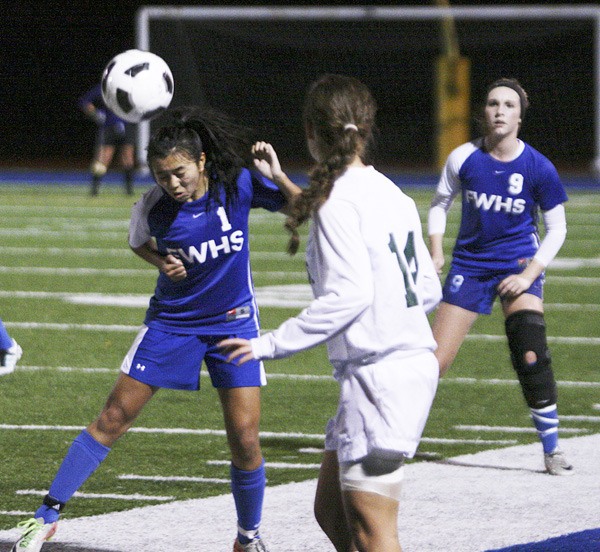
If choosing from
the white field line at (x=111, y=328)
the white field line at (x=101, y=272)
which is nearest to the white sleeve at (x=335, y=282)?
the white field line at (x=111, y=328)

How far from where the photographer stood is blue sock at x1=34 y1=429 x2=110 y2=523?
519 centimetres

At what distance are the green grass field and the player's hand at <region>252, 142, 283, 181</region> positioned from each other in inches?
67.6

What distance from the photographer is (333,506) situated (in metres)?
4.32

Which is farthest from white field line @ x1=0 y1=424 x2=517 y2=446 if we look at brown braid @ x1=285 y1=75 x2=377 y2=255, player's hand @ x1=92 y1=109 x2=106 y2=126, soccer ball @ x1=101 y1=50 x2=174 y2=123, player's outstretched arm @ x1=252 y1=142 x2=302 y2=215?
player's hand @ x1=92 y1=109 x2=106 y2=126

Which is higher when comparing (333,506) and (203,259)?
(203,259)

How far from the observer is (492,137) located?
7.06 metres

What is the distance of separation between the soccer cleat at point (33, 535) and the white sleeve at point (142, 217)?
107 cm

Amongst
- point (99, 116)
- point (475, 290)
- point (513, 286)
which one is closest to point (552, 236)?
point (513, 286)

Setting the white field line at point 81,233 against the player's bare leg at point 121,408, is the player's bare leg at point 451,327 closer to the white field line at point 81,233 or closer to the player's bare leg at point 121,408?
the player's bare leg at point 121,408

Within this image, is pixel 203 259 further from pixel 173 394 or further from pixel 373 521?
pixel 173 394

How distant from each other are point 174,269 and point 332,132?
1387 millimetres

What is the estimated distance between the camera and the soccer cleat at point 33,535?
5074 millimetres

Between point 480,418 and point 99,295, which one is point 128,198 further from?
point 480,418

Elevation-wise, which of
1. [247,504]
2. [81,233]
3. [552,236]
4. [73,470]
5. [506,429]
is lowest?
[81,233]
